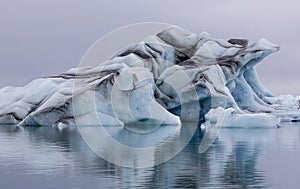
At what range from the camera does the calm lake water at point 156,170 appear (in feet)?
42.1

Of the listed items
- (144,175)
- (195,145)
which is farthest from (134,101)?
(144,175)

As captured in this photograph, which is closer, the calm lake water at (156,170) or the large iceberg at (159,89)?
the calm lake water at (156,170)

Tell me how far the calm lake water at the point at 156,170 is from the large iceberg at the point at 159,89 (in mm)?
14243

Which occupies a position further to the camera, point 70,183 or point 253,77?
point 253,77

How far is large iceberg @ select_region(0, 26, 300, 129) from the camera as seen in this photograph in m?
36.2

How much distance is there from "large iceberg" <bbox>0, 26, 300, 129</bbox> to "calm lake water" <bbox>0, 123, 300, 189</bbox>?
14.2 metres

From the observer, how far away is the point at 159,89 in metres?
43.0

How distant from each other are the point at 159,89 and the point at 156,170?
2793 centimetres

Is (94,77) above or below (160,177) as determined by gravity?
above

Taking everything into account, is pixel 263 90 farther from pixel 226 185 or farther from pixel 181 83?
pixel 226 185

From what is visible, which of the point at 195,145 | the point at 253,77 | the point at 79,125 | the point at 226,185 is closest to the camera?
the point at 226,185

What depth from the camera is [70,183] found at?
12750 mm

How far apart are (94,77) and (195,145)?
17246mm

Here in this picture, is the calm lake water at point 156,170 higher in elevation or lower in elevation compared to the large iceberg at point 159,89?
lower
